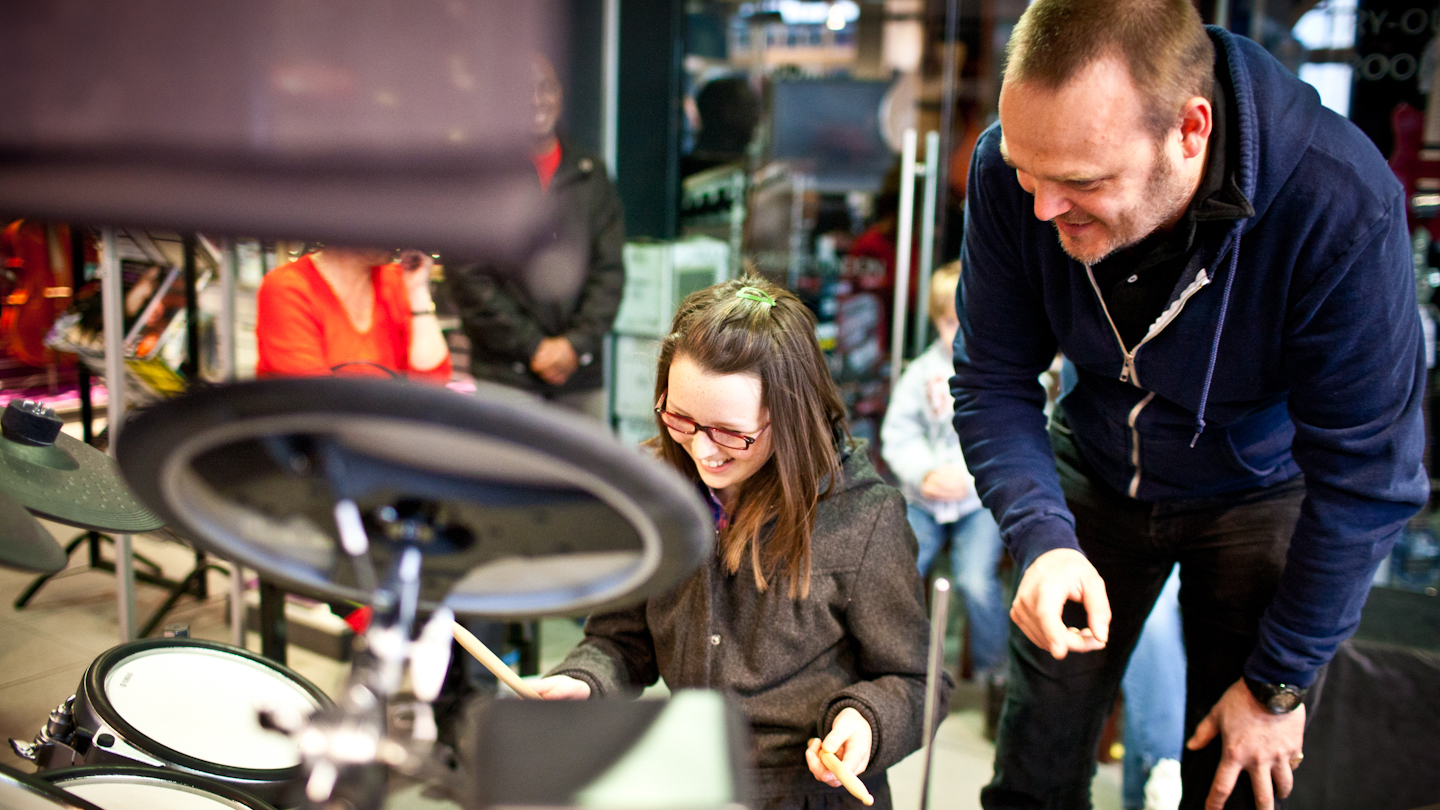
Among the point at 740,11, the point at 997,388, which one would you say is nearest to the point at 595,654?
the point at 997,388

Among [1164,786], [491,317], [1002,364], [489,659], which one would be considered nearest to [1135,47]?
[1002,364]

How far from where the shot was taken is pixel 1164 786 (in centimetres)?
193

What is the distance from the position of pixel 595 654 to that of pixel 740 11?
3274mm

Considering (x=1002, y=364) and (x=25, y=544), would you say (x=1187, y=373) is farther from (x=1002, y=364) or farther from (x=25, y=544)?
(x=25, y=544)

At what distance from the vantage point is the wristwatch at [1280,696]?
1.14m

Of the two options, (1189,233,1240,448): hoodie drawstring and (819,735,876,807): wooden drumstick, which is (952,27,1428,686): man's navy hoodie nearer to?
(1189,233,1240,448): hoodie drawstring

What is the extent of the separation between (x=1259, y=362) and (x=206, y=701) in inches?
49.2

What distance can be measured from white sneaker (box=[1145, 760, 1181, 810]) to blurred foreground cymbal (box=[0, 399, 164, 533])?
1.83m

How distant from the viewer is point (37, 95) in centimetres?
57

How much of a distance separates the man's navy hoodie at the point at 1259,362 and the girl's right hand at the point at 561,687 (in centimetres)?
55

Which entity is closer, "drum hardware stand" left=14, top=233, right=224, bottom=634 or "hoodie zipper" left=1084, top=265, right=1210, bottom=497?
"hoodie zipper" left=1084, top=265, right=1210, bottom=497

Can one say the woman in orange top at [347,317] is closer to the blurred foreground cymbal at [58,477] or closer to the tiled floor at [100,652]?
the tiled floor at [100,652]

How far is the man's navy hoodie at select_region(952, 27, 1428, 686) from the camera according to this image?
3.42ft

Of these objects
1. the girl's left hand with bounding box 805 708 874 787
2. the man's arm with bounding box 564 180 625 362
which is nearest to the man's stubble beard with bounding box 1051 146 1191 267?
the girl's left hand with bounding box 805 708 874 787
